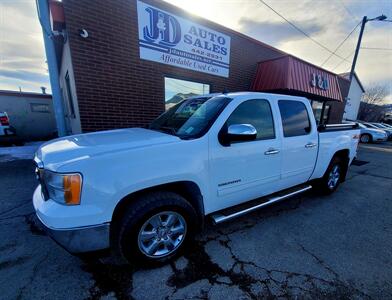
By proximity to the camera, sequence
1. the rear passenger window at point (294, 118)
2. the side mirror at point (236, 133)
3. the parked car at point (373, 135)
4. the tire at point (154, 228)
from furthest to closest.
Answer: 1. the parked car at point (373, 135)
2. the rear passenger window at point (294, 118)
3. the side mirror at point (236, 133)
4. the tire at point (154, 228)

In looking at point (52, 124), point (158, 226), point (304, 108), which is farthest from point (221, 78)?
point (52, 124)

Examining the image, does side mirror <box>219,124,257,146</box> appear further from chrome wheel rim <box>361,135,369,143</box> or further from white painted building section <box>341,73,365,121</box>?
white painted building section <box>341,73,365,121</box>

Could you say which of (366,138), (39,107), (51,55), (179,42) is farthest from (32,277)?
(366,138)

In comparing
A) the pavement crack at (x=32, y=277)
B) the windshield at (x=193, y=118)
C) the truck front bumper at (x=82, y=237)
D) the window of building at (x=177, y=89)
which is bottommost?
the pavement crack at (x=32, y=277)

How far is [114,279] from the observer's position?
2.04 meters

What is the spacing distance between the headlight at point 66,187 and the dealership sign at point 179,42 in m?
4.56

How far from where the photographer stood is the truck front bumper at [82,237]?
170 centimetres

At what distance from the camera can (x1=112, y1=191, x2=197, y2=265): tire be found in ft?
6.40

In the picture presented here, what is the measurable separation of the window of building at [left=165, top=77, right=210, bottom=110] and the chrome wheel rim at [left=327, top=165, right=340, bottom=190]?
457 centimetres

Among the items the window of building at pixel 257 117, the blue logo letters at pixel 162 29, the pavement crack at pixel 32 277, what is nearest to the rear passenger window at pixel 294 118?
the window of building at pixel 257 117

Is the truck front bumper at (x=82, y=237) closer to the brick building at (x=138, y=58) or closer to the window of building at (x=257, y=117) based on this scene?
the window of building at (x=257, y=117)

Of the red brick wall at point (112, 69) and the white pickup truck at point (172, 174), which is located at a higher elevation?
the red brick wall at point (112, 69)

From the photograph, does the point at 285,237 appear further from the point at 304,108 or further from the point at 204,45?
the point at 204,45

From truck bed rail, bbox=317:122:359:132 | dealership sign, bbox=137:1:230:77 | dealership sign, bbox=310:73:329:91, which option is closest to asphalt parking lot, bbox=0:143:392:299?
truck bed rail, bbox=317:122:359:132
